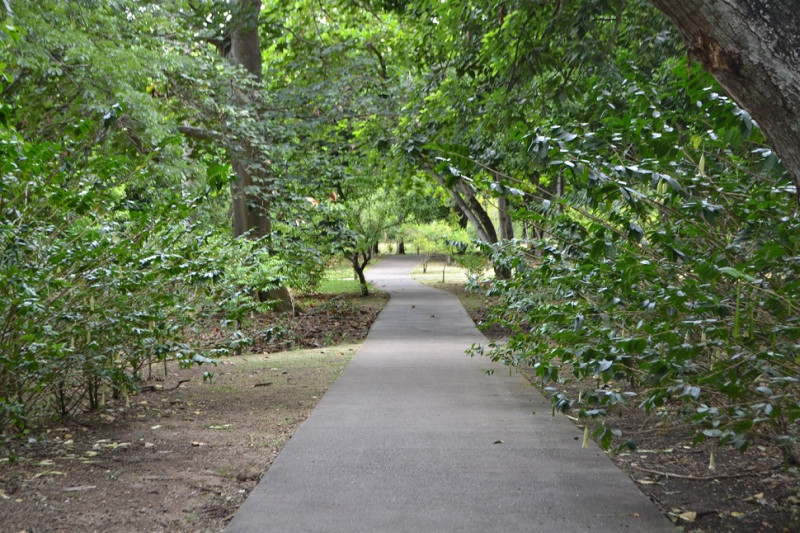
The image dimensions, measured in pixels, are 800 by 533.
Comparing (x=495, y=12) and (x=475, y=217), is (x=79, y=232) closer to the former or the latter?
(x=495, y=12)

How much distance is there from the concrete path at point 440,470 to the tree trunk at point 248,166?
7075 mm

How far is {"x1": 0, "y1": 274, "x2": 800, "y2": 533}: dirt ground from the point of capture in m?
4.19

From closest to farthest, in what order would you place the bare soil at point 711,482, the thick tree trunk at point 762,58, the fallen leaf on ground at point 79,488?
the thick tree trunk at point 762,58 → the bare soil at point 711,482 → the fallen leaf on ground at point 79,488

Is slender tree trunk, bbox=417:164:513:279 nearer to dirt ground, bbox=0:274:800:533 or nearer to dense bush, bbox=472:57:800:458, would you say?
dirt ground, bbox=0:274:800:533

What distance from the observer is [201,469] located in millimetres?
5281

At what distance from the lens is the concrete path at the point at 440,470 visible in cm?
422

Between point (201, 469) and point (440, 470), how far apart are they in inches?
62.0

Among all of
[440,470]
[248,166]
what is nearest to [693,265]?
[440,470]

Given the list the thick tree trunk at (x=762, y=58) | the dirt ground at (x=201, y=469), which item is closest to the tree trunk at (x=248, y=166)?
the dirt ground at (x=201, y=469)

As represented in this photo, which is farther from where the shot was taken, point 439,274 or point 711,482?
point 439,274

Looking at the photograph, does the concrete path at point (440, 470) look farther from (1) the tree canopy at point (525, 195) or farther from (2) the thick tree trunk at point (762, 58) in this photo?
(2) the thick tree trunk at point (762, 58)

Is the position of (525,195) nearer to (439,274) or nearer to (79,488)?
(79,488)

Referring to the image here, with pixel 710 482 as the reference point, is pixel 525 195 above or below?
above

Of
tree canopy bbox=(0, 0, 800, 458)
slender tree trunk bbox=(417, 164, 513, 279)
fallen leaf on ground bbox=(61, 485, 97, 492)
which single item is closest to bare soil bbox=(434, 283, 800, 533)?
tree canopy bbox=(0, 0, 800, 458)
